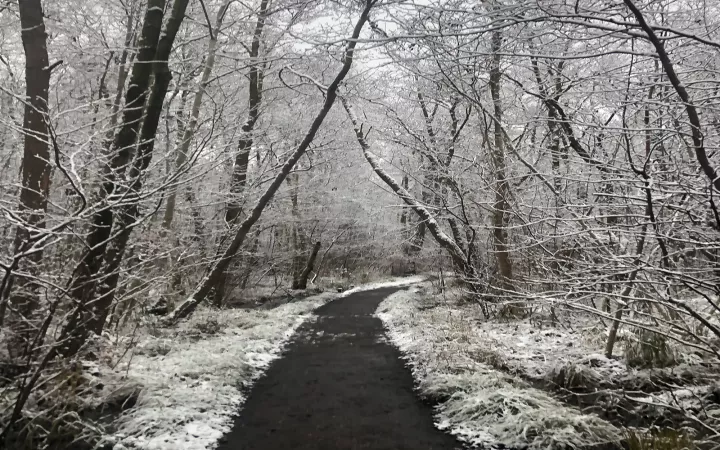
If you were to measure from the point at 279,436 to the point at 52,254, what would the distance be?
10.1 ft

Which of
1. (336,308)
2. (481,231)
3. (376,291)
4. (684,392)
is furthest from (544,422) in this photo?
(376,291)

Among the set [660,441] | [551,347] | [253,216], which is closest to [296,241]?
[253,216]

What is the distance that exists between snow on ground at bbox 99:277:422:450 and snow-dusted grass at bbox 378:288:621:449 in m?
2.39

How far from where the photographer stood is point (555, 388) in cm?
558

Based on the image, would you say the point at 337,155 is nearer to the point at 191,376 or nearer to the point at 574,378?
the point at 191,376

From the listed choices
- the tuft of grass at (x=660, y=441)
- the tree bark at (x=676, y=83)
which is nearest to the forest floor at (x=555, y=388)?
the tuft of grass at (x=660, y=441)

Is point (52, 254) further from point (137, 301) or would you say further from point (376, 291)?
point (376, 291)

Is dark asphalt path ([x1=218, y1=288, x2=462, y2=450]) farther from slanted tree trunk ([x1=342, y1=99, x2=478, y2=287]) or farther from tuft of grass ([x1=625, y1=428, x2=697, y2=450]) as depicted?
slanted tree trunk ([x1=342, y1=99, x2=478, y2=287])

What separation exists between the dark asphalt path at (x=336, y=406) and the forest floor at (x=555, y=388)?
33 cm

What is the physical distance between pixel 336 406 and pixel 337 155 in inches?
530

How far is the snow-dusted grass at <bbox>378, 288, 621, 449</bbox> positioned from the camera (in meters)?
4.16

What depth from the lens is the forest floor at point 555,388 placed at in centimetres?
411

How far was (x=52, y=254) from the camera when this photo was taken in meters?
4.85

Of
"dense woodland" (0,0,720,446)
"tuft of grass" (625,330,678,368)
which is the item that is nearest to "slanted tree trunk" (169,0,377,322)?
"dense woodland" (0,0,720,446)
